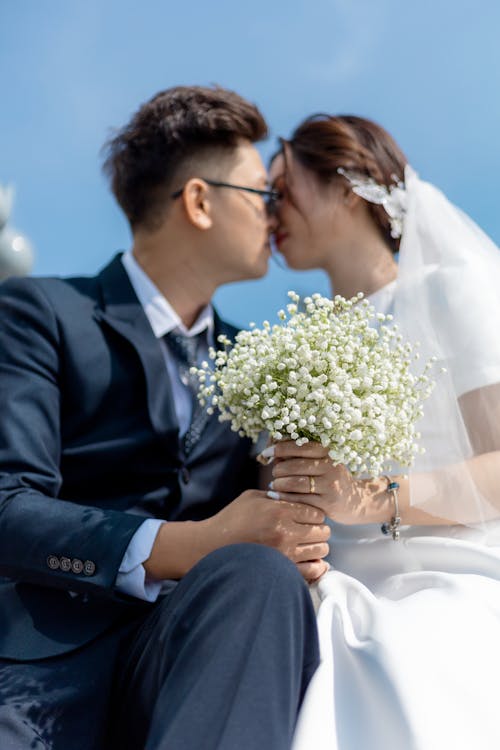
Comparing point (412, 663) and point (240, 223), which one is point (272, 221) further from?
point (412, 663)

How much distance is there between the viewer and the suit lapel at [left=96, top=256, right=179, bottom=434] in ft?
9.02

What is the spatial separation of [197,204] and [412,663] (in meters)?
2.16

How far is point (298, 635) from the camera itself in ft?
5.69

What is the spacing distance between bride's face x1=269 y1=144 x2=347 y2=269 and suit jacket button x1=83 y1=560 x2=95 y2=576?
1851 mm

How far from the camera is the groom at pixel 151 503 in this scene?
1675 millimetres

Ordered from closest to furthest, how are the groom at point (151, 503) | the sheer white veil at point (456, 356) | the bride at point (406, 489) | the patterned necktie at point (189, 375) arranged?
the groom at point (151, 503)
the bride at point (406, 489)
the sheer white veil at point (456, 356)
the patterned necktie at point (189, 375)

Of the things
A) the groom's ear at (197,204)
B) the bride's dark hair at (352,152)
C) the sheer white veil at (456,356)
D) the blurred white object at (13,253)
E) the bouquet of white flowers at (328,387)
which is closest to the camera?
the bouquet of white flowers at (328,387)

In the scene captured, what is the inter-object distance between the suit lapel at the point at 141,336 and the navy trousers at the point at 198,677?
2.49 ft

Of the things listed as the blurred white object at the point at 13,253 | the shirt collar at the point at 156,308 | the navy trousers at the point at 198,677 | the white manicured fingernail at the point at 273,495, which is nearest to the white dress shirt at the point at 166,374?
the shirt collar at the point at 156,308

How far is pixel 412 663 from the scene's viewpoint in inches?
72.7

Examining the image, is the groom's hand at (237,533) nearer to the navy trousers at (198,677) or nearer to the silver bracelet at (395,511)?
the navy trousers at (198,677)

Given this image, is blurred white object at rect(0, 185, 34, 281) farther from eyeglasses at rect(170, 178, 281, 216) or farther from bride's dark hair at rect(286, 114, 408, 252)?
bride's dark hair at rect(286, 114, 408, 252)

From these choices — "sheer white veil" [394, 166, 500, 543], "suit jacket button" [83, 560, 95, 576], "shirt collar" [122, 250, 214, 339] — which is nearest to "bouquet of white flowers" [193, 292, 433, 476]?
"sheer white veil" [394, 166, 500, 543]

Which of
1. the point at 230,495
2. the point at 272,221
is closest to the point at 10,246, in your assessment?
the point at 272,221
